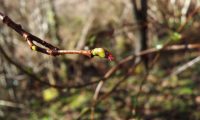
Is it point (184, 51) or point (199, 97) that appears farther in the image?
point (184, 51)

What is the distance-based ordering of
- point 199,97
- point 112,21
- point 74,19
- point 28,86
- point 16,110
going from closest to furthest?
point 199,97 → point 16,110 → point 28,86 → point 112,21 → point 74,19

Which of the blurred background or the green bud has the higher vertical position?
the blurred background

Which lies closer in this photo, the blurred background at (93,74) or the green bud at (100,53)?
the green bud at (100,53)

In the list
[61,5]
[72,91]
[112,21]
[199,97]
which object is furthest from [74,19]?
[199,97]

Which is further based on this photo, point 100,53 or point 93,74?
point 93,74

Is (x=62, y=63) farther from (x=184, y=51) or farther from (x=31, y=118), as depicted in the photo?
(x=184, y=51)

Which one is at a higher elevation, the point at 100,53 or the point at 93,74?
the point at 93,74

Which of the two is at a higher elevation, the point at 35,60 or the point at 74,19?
the point at 74,19

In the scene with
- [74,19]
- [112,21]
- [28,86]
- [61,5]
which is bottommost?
[28,86]

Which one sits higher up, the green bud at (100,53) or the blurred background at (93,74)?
the blurred background at (93,74)

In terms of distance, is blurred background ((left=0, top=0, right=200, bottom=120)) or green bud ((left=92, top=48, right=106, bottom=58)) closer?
green bud ((left=92, top=48, right=106, bottom=58))

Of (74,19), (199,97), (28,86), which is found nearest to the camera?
(199,97)
